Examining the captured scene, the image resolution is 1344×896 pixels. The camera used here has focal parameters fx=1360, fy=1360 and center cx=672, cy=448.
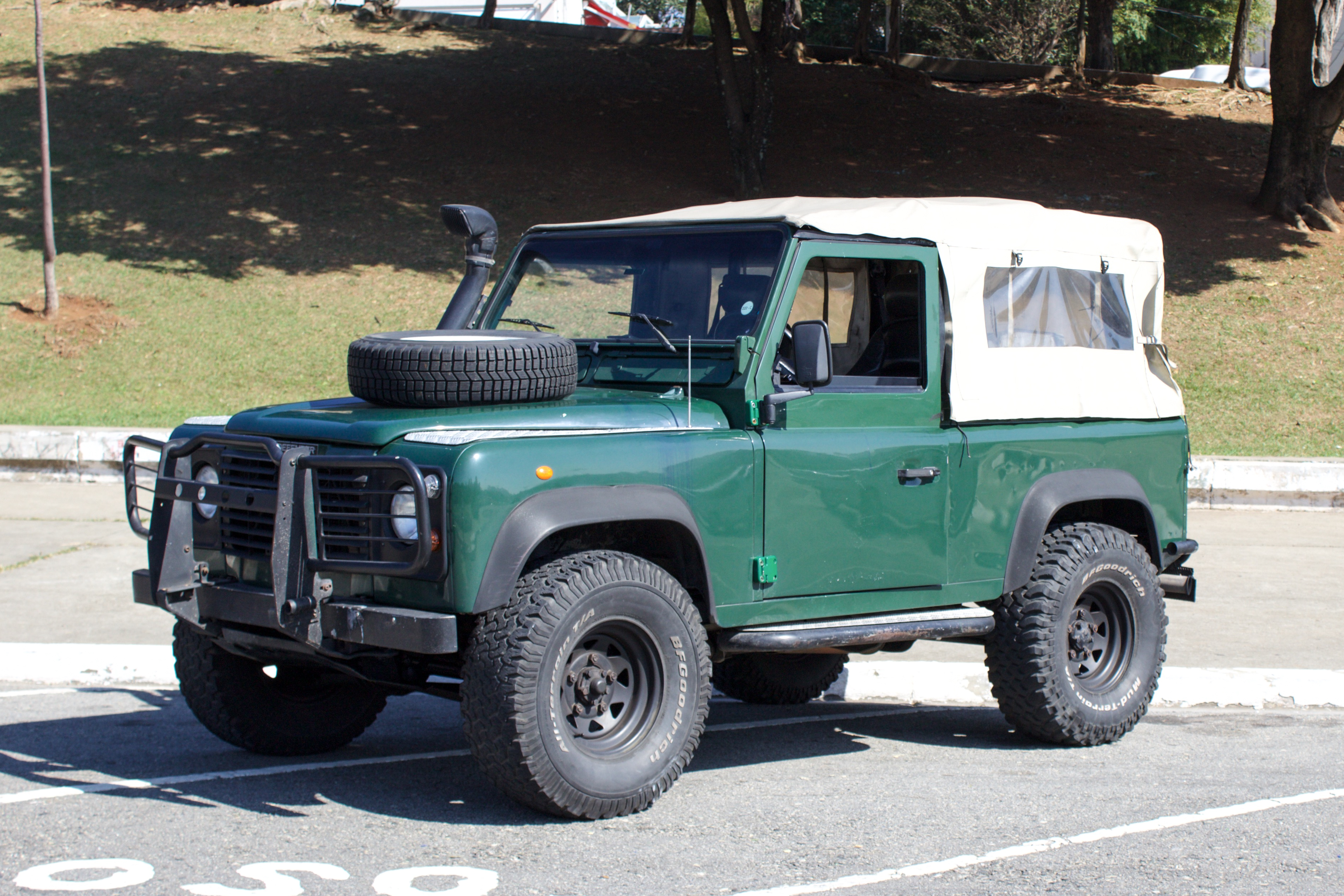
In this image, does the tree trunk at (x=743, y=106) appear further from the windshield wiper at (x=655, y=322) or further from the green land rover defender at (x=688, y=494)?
the windshield wiper at (x=655, y=322)

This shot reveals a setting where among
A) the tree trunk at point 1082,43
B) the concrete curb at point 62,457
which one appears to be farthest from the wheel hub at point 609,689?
the tree trunk at point 1082,43

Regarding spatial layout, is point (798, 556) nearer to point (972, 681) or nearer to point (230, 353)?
point (972, 681)

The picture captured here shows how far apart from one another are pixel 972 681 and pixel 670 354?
2.67m

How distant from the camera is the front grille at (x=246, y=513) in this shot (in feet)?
15.2

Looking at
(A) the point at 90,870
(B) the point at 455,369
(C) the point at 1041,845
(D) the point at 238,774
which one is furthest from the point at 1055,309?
(A) the point at 90,870

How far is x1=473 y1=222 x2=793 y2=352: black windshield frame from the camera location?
5301 millimetres

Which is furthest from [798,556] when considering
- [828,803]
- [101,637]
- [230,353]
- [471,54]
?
[471,54]

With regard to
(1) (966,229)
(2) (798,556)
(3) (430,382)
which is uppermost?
(1) (966,229)

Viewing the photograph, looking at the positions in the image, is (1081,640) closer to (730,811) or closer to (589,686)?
(730,811)

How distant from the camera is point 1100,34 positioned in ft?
109

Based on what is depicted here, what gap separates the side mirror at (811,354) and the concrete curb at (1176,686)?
2486 mm

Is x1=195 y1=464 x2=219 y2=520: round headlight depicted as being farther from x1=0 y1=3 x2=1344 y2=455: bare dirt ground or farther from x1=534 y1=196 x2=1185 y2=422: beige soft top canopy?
x1=0 y1=3 x2=1344 y2=455: bare dirt ground

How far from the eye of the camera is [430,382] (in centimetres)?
477

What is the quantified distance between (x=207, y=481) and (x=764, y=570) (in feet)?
6.72
